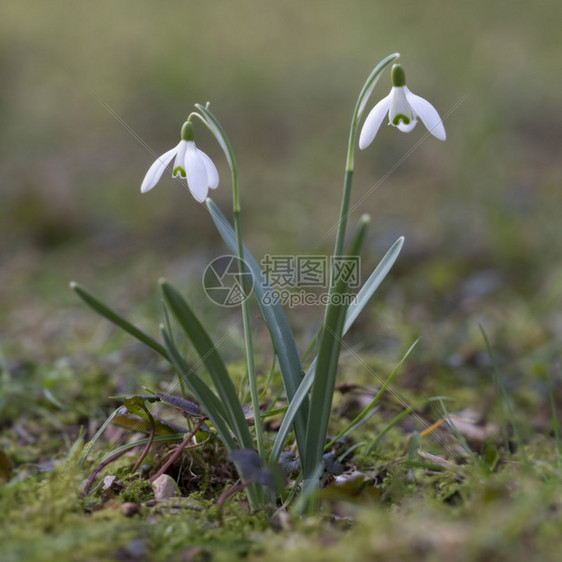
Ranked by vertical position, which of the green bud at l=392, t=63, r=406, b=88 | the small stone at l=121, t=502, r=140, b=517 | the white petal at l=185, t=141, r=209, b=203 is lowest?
the small stone at l=121, t=502, r=140, b=517

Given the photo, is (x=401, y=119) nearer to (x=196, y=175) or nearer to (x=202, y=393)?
(x=196, y=175)

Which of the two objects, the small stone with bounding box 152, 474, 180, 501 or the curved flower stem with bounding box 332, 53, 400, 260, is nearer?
the curved flower stem with bounding box 332, 53, 400, 260

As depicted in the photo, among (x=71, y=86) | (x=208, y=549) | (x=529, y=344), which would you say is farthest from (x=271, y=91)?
(x=208, y=549)

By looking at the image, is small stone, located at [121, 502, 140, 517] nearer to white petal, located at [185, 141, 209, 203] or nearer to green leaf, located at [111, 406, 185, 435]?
green leaf, located at [111, 406, 185, 435]

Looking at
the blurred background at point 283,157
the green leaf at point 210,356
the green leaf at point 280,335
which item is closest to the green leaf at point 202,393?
the green leaf at point 210,356

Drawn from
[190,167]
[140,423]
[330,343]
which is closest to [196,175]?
[190,167]

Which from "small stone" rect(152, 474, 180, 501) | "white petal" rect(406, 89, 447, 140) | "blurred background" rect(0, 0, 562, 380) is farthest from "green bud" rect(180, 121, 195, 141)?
"blurred background" rect(0, 0, 562, 380)
